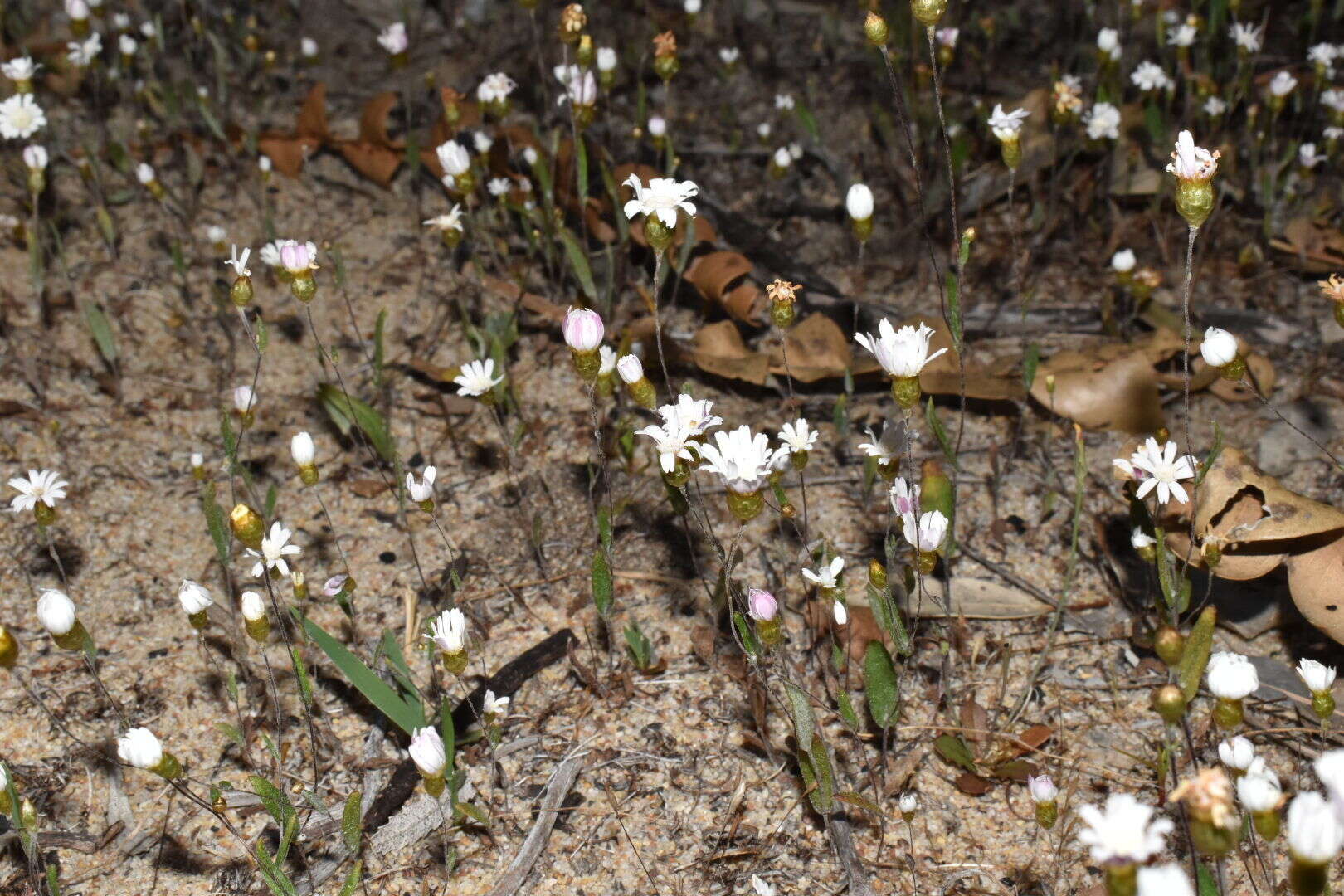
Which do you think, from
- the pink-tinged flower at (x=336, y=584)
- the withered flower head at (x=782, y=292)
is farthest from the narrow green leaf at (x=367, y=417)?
the withered flower head at (x=782, y=292)

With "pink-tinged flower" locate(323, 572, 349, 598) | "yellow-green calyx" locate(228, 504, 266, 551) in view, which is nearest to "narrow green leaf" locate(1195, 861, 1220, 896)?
"pink-tinged flower" locate(323, 572, 349, 598)

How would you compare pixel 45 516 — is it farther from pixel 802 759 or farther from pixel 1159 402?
pixel 1159 402

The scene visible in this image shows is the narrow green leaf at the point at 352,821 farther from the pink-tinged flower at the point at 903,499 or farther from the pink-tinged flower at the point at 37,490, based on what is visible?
the pink-tinged flower at the point at 903,499

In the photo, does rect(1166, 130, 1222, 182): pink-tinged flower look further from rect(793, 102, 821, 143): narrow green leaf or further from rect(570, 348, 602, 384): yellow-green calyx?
rect(793, 102, 821, 143): narrow green leaf

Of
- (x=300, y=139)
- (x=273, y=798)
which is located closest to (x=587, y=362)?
(x=273, y=798)

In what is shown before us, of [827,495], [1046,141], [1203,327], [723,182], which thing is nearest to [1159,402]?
[1203,327]
